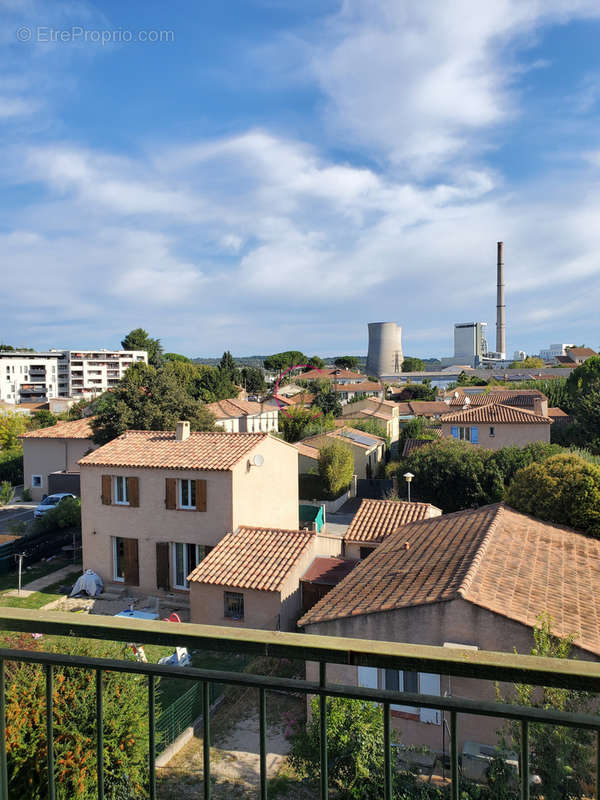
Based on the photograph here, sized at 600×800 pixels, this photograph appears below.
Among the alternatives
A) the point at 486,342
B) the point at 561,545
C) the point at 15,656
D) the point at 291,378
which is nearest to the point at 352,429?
the point at 561,545

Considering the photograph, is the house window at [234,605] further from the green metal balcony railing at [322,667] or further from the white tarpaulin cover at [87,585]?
the green metal balcony railing at [322,667]

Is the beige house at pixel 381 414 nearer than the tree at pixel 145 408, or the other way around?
the tree at pixel 145 408

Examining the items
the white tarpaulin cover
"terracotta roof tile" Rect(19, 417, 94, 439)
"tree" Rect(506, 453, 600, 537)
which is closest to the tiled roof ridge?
"tree" Rect(506, 453, 600, 537)

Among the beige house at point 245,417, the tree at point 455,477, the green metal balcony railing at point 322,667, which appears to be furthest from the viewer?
the beige house at point 245,417

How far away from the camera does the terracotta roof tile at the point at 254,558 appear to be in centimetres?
1499

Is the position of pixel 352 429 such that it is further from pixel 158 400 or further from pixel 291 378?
pixel 291 378

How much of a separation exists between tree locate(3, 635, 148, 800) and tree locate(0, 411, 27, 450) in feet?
142

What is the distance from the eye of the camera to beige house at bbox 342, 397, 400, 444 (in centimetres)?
4456

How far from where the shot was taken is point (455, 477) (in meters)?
28.8

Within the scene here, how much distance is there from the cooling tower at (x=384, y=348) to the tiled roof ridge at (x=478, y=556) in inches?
3403

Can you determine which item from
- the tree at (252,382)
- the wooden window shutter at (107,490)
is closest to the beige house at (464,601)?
the wooden window shutter at (107,490)

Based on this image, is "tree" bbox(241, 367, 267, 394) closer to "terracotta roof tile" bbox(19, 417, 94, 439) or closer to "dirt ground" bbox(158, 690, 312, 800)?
"terracotta roof tile" bbox(19, 417, 94, 439)

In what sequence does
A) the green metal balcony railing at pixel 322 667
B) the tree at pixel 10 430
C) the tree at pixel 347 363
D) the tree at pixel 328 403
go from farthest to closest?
the tree at pixel 347 363 < the tree at pixel 328 403 < the tree at pixel 10 430 < the green metal balcony railing at pixel 322 667

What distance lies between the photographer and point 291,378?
85625mm
